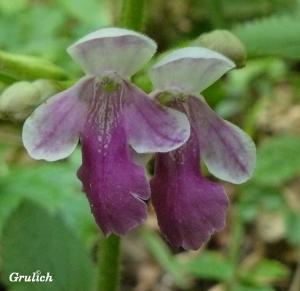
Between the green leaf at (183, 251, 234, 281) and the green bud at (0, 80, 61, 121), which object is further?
the green leaf at (183, 251, 234, 281)

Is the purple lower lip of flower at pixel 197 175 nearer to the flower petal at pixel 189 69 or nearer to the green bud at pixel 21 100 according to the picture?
the flower petal at pixel 189 69

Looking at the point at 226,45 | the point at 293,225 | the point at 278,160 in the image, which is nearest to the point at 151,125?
the point at 226,45

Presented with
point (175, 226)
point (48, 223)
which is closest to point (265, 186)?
point (48, 223)

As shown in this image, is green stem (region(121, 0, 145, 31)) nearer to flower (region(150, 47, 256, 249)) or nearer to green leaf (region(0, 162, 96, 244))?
flower (region(150, 47, 256, 249))

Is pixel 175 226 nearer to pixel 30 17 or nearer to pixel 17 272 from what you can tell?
pixel 17 272

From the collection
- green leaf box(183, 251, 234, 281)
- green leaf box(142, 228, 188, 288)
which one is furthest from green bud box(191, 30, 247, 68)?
green leaf box(142, 228, 188, 288)

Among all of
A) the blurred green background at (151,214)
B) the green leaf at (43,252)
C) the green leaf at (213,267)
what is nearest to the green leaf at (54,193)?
the blurred green background at (151,214)
